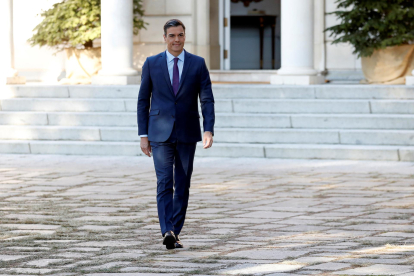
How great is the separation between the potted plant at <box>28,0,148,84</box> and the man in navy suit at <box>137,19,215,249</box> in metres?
10.0

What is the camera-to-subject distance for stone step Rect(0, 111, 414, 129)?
12180 mm

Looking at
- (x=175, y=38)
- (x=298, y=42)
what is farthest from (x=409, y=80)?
(x=175, y=38)

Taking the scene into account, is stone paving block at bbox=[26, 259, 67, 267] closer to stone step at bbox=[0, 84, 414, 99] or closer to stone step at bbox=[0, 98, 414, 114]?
stone step at bbox=[0, 98, 414, 114]

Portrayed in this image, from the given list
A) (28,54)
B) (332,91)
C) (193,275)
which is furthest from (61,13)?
(193,275)

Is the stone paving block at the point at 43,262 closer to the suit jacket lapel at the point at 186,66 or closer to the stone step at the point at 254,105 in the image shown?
the suit jacket lapel at the point at 186,66

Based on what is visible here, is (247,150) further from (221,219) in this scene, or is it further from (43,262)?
(43,262)

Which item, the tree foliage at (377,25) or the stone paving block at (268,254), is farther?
the tree foliage at (377,25)

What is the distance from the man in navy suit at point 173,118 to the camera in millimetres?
6090

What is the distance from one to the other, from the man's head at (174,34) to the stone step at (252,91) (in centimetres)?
731

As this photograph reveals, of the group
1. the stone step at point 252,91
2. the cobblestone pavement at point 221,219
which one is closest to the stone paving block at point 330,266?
the cobblestone pavement at point 221,219

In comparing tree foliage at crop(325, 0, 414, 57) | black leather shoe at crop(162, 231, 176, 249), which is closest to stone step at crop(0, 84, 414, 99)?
tree foliage at crop(325, 0, 414, 57)

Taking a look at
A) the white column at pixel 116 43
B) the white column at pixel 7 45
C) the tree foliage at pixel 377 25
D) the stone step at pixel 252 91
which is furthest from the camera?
the white column at pixel 7 45

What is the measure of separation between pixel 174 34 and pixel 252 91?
7559mm

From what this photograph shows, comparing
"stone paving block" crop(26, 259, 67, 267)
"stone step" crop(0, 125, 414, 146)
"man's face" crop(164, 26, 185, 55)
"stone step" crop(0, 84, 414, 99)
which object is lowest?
"stone paving block" crop(26, 259, 67, 267)
